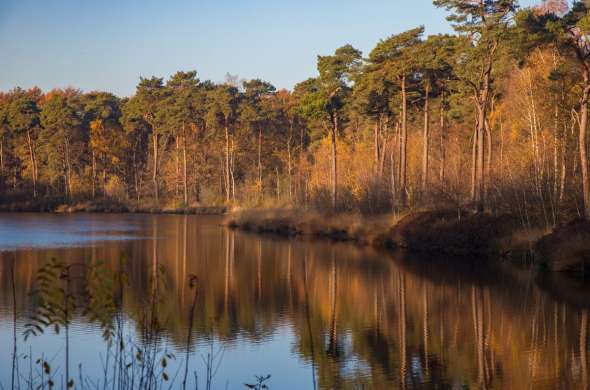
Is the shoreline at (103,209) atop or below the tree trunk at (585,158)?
below

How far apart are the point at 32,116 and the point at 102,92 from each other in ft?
26.9

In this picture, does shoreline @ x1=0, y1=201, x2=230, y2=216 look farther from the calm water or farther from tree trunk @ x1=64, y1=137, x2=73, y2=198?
the calm water

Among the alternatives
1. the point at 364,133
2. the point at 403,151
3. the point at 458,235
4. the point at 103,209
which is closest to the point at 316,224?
the point at 403,151

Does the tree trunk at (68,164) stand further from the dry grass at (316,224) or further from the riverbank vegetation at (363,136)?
the dry grass at (316,224)

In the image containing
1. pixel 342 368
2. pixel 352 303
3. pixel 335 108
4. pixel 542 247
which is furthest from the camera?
pixel 335 108

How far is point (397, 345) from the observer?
13.9m

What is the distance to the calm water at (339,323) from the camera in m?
11.8

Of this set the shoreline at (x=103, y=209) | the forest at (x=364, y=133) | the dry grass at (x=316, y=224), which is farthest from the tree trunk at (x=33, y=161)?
the dry grass at (x=316, y=224)

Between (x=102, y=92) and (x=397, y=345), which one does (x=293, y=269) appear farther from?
(x=102, y=92)

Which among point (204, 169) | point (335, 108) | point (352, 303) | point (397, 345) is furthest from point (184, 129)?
point (397, 345)

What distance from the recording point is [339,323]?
16156 millimetres

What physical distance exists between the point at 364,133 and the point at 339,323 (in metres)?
48.7

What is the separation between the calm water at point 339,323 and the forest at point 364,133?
7049mm

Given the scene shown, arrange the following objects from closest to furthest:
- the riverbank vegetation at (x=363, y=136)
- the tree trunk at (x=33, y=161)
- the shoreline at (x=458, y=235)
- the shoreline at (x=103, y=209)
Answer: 1. the shoreline at (x=458, y=235)
2. the riverbank vegetation at (x=363, y=136)
3. the shoreline at (x=103, y=209)
4. the tree trunk at (x=33, y=161)
